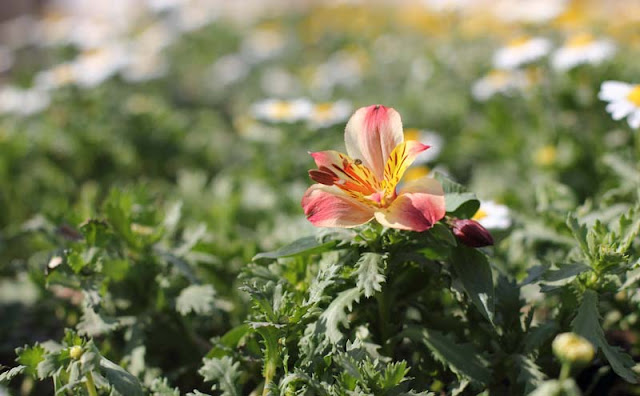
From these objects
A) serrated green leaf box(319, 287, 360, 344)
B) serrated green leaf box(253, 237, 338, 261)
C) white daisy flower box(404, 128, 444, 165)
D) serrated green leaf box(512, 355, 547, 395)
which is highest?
serrated green leaf box(253, 237, 338, 261)

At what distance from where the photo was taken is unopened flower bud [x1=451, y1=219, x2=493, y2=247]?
134 centimetres

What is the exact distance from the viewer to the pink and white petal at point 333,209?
1300 mm

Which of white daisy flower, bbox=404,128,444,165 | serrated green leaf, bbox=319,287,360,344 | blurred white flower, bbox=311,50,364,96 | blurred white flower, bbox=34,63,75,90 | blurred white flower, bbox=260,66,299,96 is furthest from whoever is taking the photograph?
blurred white flower, bbox=260,66,299,96

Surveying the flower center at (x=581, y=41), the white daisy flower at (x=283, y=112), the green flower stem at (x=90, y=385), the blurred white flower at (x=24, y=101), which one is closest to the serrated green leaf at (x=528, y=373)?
the green flower stem at (x=90, y=385)

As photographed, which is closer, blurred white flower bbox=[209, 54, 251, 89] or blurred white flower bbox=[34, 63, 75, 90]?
blurred white flower bbox=[34, 63, 75, 90]

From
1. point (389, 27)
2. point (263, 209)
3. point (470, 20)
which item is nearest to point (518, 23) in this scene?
point (263, 209)

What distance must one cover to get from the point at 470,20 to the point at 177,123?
316 centimetres

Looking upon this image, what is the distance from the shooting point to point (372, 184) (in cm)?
138

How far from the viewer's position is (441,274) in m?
1.48

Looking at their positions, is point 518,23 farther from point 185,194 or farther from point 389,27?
point 389,27

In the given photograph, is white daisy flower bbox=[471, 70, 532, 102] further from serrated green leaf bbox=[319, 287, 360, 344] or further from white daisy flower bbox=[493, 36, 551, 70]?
serrated green leaf bbox=[319, 287, 360, 344]

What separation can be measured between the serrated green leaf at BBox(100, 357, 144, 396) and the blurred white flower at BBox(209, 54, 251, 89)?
398 cm

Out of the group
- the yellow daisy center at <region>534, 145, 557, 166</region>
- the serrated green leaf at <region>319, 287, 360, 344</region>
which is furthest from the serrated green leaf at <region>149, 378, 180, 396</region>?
the yellow daisy center at <region>534, 145, 557, 166</region>

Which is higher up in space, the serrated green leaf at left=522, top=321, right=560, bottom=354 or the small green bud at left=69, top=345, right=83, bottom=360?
the small green bud at left=69, top=345, right=83, bottom=360
